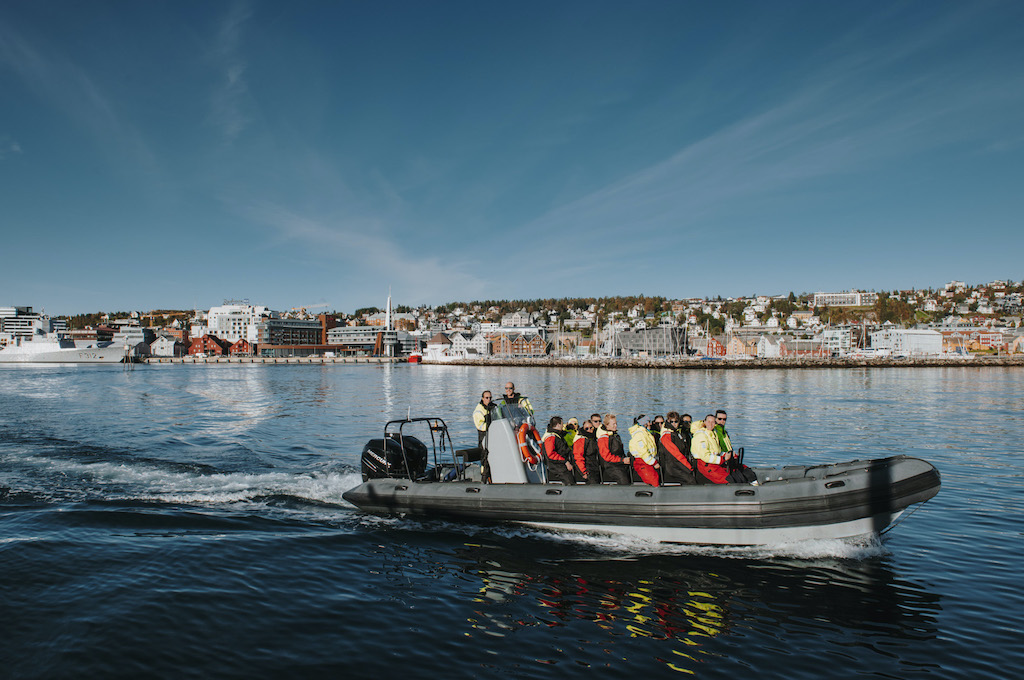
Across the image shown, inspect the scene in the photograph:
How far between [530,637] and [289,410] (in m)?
28.7

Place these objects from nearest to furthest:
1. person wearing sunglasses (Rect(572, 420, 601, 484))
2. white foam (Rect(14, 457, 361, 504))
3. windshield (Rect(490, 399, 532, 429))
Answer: person wearing sunglasses (Rect(572, 420, 601, 484)), windshield (Rect(490, 399, 532, 429)), white foam (Rect(14, 457, 361, 504))

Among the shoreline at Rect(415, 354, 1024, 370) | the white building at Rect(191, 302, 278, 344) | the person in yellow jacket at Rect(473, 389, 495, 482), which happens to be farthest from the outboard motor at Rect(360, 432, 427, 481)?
the white building at Rect(191, 302, 278, 344)

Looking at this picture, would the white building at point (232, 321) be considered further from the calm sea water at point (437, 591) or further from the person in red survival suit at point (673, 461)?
the person in red survival suit at point (673, 461)

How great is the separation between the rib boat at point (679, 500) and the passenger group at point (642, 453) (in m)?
0.34

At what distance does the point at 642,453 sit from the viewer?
9664mm

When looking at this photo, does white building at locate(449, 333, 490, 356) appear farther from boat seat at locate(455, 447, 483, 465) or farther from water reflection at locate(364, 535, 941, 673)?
water reflection at locate(364, 535, 941, 673)

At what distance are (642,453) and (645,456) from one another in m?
0.07

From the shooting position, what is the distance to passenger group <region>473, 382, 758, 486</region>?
9516 millimetres

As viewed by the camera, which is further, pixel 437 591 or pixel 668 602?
pixel 437 591

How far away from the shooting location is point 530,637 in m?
6.73

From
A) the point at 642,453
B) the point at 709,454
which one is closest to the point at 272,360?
the point at 642,453

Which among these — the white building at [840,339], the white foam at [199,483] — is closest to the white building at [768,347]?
the white building at [840,339]

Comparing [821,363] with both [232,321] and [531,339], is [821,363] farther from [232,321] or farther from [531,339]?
[232,321]

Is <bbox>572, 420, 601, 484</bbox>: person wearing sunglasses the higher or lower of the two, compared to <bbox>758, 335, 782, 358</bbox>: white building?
lower
